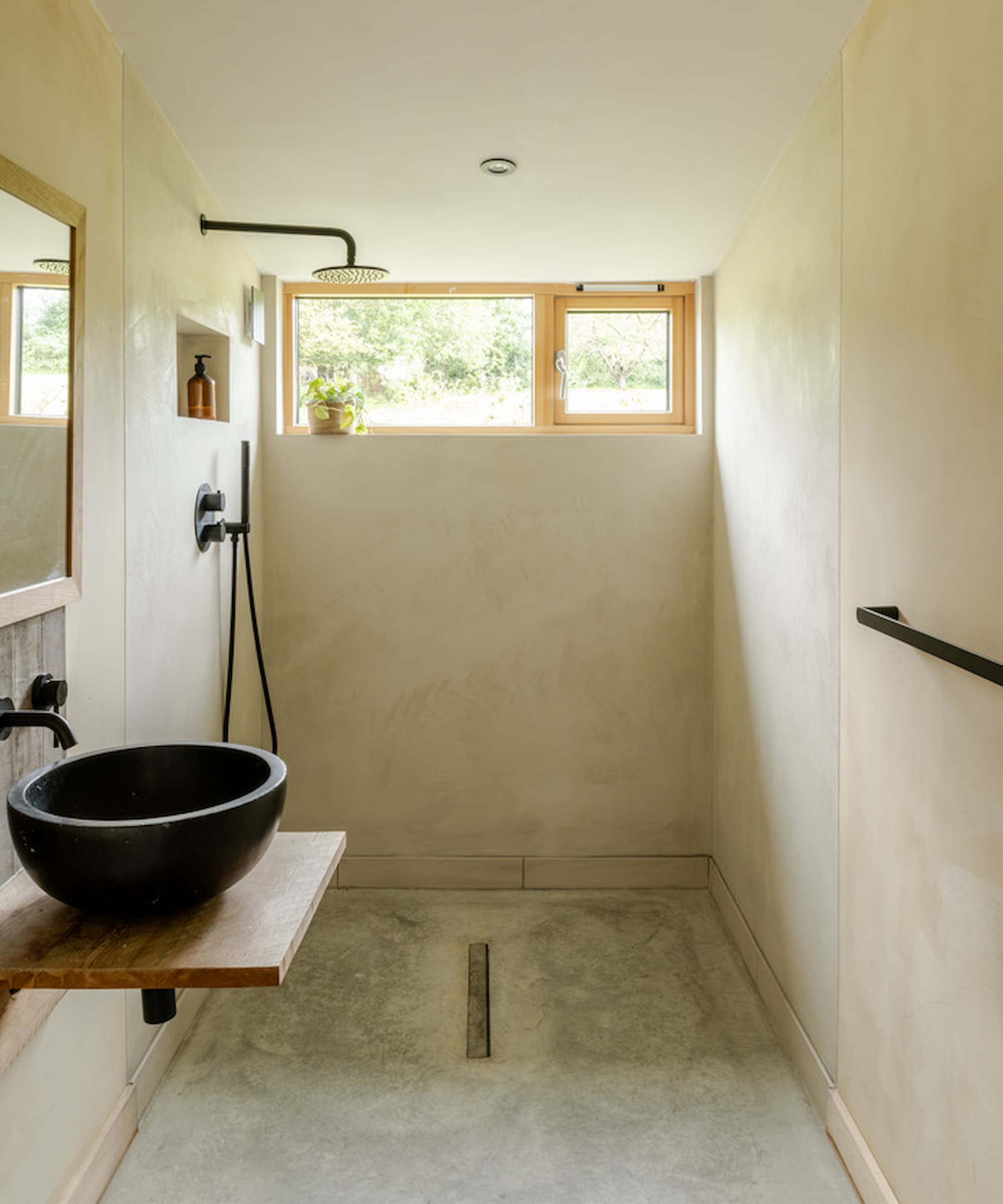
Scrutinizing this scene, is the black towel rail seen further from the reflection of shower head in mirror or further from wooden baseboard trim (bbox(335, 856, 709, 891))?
wooden baseboard trim (bbox(335, 856, 709, 891))

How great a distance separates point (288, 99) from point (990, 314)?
1.50 m

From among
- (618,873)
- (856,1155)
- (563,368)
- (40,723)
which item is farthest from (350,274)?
(856,1155)

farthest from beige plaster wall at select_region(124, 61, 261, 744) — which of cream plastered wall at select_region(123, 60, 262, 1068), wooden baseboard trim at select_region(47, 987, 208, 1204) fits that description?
wooden baseboard trim at select_region(47, 987, 208, 1204)

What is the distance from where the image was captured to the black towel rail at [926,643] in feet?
4.20

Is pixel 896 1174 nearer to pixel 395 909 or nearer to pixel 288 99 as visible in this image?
pixel 395 909

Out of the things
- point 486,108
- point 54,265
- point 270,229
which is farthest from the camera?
point 270,229

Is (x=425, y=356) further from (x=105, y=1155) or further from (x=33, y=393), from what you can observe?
(x=105, y=1155)

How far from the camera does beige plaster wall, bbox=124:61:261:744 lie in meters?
2.03

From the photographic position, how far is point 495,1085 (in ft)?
7.39

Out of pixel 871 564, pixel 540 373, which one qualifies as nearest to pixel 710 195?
pixel 540 373

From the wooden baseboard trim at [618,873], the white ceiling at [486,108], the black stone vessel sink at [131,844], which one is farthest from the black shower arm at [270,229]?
the wooden baseboard trim at [618,873]

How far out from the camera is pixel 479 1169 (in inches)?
77.5

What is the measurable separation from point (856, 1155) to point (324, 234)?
2.42 m

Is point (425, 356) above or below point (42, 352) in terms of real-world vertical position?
above
